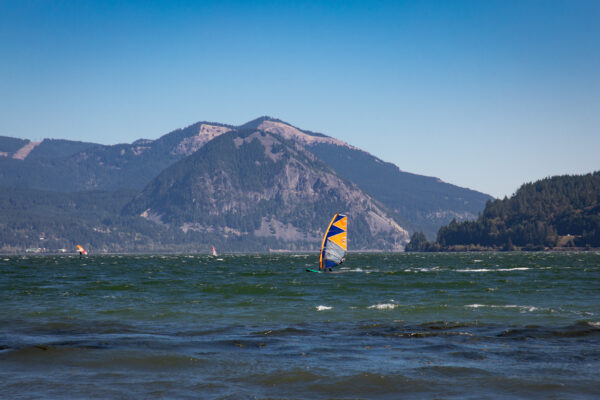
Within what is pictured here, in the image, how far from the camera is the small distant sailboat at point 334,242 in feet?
295

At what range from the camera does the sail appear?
8994cm

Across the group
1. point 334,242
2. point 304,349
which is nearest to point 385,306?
point 304,349

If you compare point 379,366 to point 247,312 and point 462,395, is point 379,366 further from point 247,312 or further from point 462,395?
point 247,312

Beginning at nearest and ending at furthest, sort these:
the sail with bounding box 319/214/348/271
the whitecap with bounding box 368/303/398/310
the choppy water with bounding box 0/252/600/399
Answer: the choppy water with bounding box 0/252/600/399 → the whitecap with bounding box 368/303/398/310 → the sail with bounding box 319/214/348/271

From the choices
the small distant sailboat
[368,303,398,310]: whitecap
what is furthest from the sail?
[368,303,398,310]: whitecap

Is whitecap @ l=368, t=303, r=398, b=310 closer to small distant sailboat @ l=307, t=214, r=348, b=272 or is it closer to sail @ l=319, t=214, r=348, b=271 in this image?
sail @ l=319, t=214, r=348, b=271

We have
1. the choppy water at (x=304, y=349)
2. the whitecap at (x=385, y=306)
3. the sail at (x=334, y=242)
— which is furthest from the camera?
the sail at (x=334, y=242)

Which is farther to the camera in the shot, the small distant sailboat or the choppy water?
the small distant sailboat

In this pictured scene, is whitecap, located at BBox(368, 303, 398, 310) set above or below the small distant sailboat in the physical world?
below

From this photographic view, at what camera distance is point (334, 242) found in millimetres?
94562

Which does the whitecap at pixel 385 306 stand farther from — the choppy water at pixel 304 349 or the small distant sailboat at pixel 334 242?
the small distant sailboat at pixel 334 242

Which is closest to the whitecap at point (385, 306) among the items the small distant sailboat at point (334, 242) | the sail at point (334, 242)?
the sail at point (334, 242)

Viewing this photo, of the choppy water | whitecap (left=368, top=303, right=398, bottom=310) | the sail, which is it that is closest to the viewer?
the choppy water

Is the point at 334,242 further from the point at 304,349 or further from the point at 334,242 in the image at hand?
the point at 304,349
